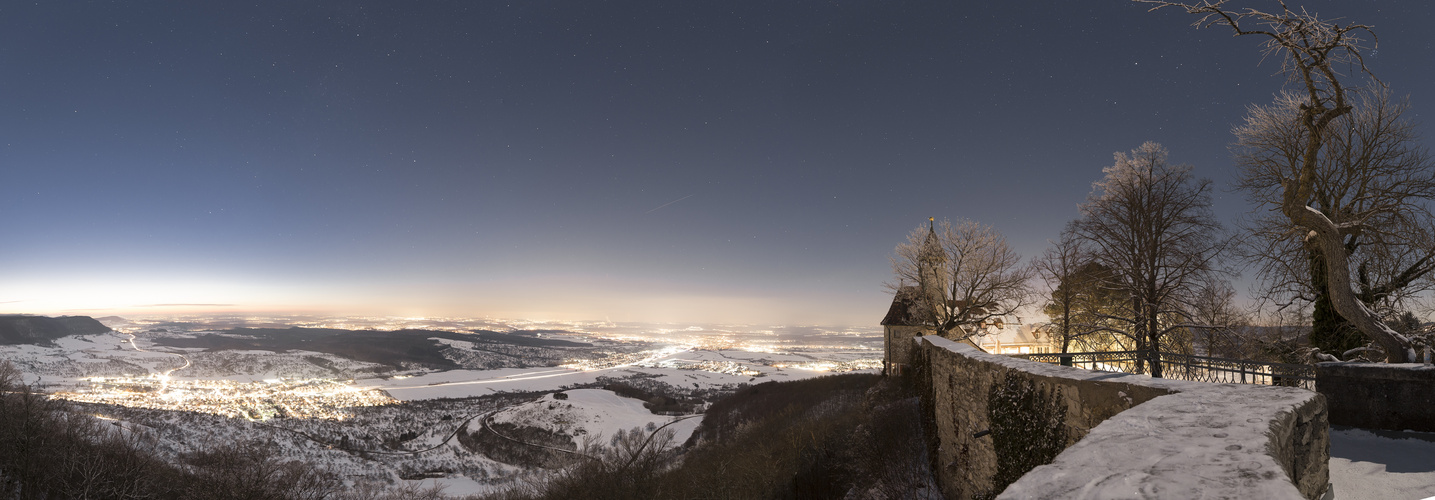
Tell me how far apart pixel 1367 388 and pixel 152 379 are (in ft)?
469

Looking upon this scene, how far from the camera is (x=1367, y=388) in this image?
7.65 m

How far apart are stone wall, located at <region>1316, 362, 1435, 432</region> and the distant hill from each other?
187 meters

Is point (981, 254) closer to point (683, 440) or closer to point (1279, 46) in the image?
point (1279, 46)

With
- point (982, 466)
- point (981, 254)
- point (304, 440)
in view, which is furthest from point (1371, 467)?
point (304, 440)

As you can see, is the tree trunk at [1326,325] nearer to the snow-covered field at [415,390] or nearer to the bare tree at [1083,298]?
the bare tree at [1083,298]

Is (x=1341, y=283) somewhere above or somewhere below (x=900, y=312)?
above

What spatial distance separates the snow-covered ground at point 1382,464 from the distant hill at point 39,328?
186566mm

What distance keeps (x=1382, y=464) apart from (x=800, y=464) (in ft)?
54.3

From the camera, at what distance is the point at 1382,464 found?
20.9 feet

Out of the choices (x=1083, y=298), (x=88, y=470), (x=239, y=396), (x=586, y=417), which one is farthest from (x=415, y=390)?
(x=1083, y=298)

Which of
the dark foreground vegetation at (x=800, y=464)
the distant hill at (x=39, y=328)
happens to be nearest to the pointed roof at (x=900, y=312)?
the dark foreground vegetation at (x=800, y=464)

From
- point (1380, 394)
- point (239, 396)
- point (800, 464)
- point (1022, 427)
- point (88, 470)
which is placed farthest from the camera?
point (239, 396)

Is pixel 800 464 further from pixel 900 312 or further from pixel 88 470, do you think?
pixel 88 470

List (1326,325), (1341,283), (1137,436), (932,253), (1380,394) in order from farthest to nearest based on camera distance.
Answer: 1. (932,253)
2. (1326,325)
3. (1341,283)
4. (1380,394)
5. (1137,436)
